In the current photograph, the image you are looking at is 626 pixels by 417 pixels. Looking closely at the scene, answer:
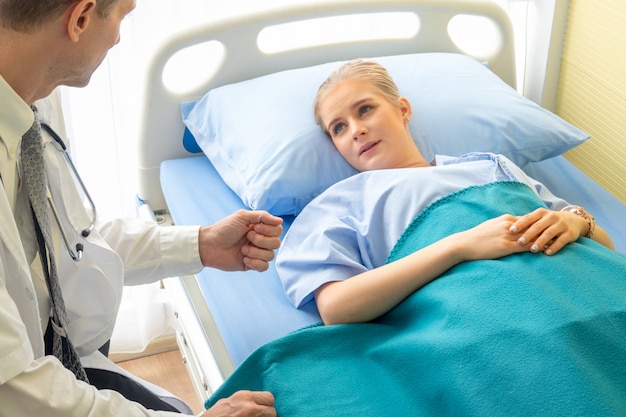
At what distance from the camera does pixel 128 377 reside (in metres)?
1.61

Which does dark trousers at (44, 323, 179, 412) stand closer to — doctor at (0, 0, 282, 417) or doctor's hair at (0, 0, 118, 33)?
doctor at (0, 0, 282, 417)

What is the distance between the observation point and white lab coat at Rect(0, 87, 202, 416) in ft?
3.79

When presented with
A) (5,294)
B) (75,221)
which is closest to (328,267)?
(75,221)

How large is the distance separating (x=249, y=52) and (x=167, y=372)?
3.58 feet

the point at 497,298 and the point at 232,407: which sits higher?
the point at 497,298

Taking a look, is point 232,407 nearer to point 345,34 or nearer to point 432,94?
point 432,94

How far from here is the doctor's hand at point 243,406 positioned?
1.31 metres

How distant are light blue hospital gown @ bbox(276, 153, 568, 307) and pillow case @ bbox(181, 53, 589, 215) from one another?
0.17 m

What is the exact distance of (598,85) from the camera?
2529 mm

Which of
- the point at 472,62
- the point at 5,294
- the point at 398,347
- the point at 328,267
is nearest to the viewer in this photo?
the point at 5,294

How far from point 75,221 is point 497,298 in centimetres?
76

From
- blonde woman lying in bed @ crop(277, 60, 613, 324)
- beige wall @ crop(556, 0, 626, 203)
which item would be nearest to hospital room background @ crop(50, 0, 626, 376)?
beige wall @ crop(556, 0, 626, 203)

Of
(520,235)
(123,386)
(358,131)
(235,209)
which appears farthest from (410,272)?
(235,209)

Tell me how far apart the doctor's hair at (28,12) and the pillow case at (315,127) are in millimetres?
813
